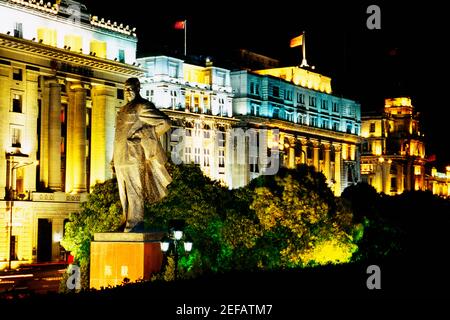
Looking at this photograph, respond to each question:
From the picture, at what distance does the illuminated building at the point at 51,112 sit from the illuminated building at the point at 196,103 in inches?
323

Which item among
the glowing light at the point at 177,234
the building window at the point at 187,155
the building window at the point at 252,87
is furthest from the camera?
the building window at the point at 252,87

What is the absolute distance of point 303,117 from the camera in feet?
428

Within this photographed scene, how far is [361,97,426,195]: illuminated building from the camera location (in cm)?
16275

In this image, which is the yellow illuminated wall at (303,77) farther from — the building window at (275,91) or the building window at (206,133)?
the building window at (206,133)

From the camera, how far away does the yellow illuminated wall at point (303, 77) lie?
127938 mm

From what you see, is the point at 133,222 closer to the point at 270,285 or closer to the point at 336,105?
the point at 270,285

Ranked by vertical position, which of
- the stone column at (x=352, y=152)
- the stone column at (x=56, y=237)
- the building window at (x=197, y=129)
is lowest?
the stone column at (x=56, y=237)

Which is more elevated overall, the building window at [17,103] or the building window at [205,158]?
the building window at [17,103]

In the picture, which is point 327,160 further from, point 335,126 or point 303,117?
point 303,117

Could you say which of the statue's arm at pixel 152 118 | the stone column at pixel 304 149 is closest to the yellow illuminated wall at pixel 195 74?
the stone column at pixel 304 149

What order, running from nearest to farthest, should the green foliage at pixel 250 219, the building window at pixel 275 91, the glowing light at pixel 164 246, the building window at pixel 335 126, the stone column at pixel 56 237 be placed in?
the glowing light at pixel 164 246 < the green foliage at pixel 250 219 < the stone column at pixel 56 237 < the building window at pixel 275 91 < the building window at pixel 335 126

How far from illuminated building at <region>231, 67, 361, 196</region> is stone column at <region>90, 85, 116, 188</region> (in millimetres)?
29540

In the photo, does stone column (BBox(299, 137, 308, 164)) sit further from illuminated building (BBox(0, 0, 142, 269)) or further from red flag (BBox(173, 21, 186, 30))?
illuminated building (BBox(0, 0, 142, 269))

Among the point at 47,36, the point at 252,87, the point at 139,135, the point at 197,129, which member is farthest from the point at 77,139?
the point at 139,135
